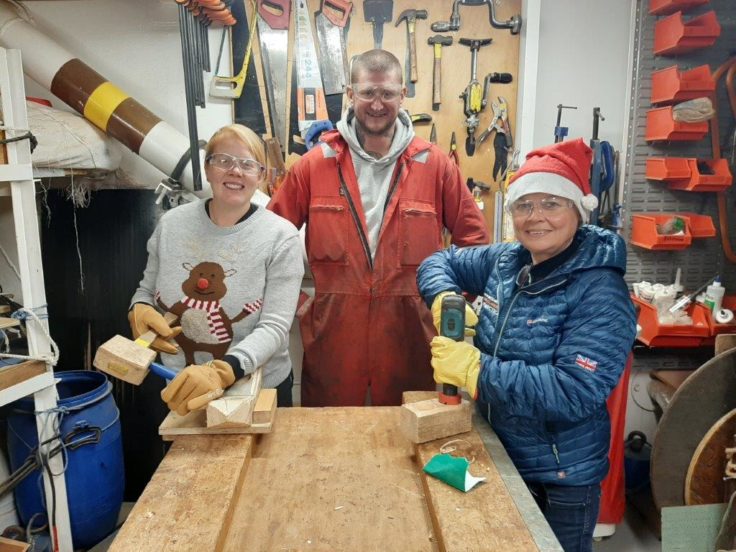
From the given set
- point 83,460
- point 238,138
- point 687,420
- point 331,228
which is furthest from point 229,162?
point 687,420

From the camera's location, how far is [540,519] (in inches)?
39.9

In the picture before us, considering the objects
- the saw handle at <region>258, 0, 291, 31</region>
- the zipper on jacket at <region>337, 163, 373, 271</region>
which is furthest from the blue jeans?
the saw handle at <region>258, 0, 291, 31</region>

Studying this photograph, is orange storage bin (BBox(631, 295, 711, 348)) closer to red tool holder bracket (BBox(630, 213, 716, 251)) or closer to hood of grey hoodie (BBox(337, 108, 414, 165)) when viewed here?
red tool holder bracket (BBox(630, 213, 716, 251))

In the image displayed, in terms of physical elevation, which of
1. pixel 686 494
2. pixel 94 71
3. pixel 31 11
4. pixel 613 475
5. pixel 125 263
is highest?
pixel 31 11

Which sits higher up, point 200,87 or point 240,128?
point 200,87

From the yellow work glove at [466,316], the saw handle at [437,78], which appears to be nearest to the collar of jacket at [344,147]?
the saw handle at [437,78]

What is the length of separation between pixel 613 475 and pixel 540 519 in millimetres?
1482

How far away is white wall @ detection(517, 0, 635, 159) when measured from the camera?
2527 millimetres

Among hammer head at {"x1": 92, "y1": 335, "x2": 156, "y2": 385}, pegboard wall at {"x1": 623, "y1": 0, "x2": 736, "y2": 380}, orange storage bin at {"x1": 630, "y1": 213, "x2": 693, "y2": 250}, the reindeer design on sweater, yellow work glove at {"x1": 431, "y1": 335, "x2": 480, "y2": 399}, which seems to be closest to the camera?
yellow work glove at {"x1": 431, "y1": 335, "x2": 480, "y2": 399}

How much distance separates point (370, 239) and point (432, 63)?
1.05 meters

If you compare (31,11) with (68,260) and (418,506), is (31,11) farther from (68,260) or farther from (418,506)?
(418,506)

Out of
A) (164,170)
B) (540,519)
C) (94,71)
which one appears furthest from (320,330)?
(94,71)

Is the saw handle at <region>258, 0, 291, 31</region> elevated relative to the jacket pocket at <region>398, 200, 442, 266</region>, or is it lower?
elevated

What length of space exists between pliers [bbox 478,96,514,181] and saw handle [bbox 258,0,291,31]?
1.05 m
